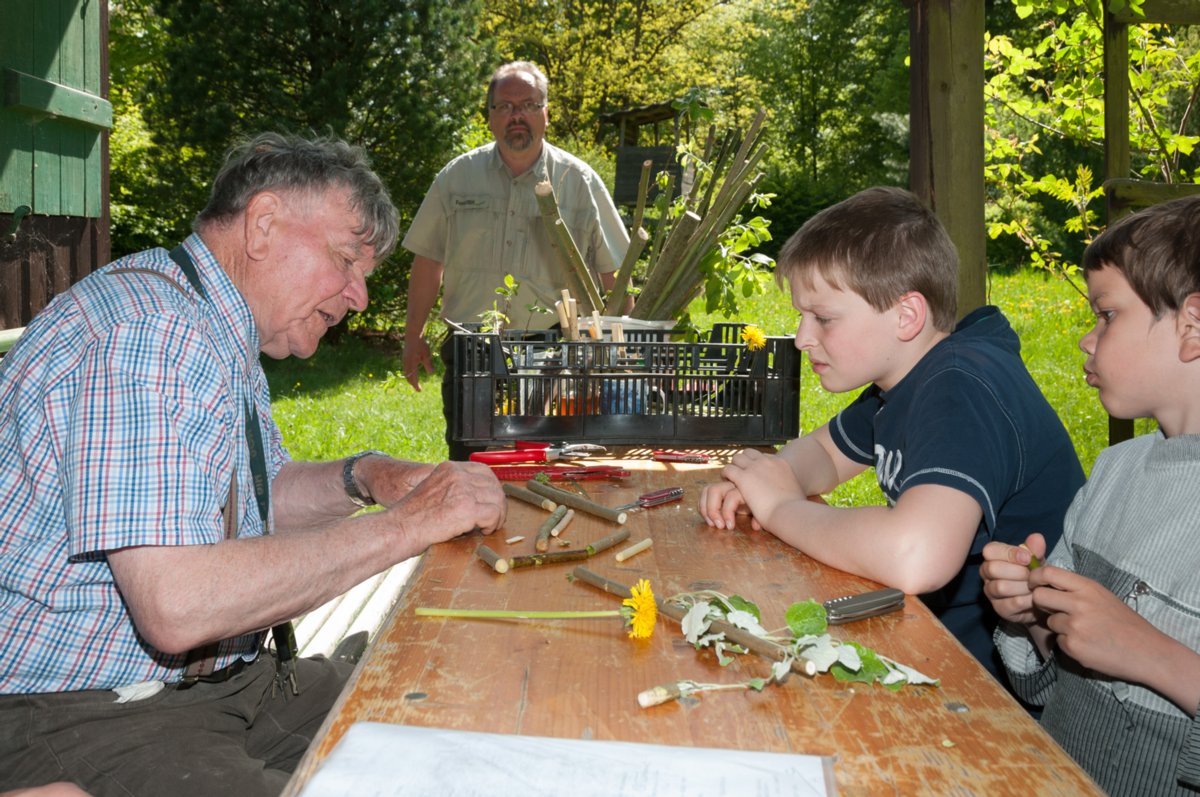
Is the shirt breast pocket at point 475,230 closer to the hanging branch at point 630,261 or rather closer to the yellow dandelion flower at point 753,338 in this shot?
the hanging branch at point 630,261

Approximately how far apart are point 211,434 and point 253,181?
2.05 feet

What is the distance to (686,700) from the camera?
136cm

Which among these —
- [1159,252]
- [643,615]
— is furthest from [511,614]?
[1159,252]

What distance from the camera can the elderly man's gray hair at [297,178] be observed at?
223 centimetres

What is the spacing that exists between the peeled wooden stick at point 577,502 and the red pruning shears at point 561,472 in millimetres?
131

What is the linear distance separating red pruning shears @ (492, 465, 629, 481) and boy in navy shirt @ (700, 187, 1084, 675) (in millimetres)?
348

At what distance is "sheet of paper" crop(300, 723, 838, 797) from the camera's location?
1.12 m

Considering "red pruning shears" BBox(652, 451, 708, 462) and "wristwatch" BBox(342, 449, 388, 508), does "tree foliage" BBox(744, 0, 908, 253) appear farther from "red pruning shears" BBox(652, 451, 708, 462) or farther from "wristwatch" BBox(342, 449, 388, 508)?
"wristwatch" BBox(342, 449, 388, 508)

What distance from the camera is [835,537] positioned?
195cm

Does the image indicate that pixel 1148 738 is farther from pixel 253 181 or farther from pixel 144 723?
pixel 253 181

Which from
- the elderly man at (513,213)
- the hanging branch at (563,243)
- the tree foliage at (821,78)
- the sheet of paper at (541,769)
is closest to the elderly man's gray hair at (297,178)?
the sheet of paper at (541,769)

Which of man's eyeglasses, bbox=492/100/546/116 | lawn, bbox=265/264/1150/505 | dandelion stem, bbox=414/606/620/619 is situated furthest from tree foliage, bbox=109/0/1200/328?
dandelion stem, bbox=414/606/620/619

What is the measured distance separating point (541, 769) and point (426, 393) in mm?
10303

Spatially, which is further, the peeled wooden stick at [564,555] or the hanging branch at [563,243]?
the hanging branch at [563,243]
